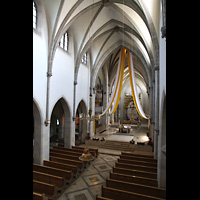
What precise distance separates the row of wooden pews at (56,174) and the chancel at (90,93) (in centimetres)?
4

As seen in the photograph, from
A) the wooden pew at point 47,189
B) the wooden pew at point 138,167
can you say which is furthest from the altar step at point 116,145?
the wooden pew at point 47,189

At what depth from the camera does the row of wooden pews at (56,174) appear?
248 inches

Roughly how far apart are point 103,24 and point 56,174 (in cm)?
1249

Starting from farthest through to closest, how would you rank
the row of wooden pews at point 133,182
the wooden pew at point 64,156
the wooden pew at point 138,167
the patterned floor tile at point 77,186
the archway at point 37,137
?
the wooden pew at point 64,156 < the archway at point 37,137 < the wooden pew at point 138,167 < the patterned floor tile at point 77,186 < the row of wooden pews at point 133,182

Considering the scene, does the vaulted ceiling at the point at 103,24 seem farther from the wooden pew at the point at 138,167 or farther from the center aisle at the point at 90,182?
the center aisle at the point at 90,182

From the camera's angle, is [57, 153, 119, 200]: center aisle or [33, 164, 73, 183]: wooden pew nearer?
[57, 153, 119, 200]: center aisle

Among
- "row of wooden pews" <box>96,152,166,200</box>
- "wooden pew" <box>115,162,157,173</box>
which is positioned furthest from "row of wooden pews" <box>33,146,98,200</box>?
"wooden pew" <box>115,162,157,173</box>

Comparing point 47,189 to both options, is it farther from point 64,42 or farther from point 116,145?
point 64,42

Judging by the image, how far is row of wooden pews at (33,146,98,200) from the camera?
20.7 ft

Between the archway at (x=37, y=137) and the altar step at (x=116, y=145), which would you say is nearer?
the archway at (x=37, y=137)

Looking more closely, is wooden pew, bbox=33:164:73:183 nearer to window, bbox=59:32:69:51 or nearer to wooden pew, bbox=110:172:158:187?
wooden pew, bbox=110:172:158:187
